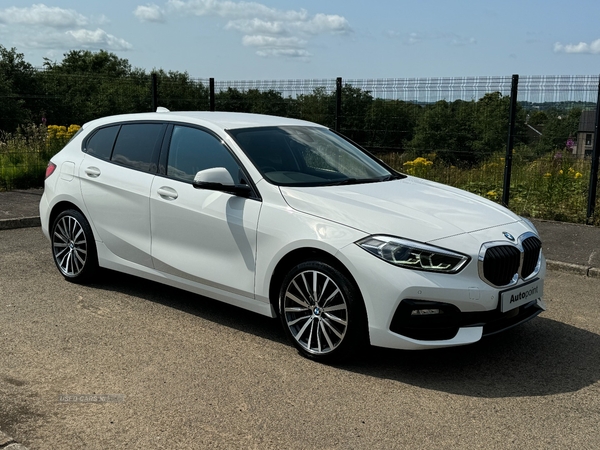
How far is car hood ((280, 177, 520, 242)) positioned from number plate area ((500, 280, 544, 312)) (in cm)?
49

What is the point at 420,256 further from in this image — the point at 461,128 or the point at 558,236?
the point at 461,128

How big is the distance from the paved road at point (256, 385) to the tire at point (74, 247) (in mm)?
454

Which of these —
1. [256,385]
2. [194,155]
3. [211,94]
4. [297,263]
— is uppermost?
[211,94]

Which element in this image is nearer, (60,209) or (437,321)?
(437,321)

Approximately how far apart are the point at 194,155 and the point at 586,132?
281 inches

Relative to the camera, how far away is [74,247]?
673cm

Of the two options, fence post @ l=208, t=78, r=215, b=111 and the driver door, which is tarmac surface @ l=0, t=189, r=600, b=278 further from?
the driver door

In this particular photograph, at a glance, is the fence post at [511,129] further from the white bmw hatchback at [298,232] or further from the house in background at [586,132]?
the white bmw hatchback at [298,232]

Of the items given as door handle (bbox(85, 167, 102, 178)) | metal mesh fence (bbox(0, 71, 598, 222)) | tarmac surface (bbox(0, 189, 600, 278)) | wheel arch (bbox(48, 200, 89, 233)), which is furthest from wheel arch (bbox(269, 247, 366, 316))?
metal mesh fence (bbox(0, 71, 598, 222))

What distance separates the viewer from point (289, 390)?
4.37m

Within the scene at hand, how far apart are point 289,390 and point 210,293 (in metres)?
1.42

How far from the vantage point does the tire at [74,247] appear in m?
6.57

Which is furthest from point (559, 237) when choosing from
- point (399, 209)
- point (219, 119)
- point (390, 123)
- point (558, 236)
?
point (219, 119)

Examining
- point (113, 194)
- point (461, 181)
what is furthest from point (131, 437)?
point (461, 181)
